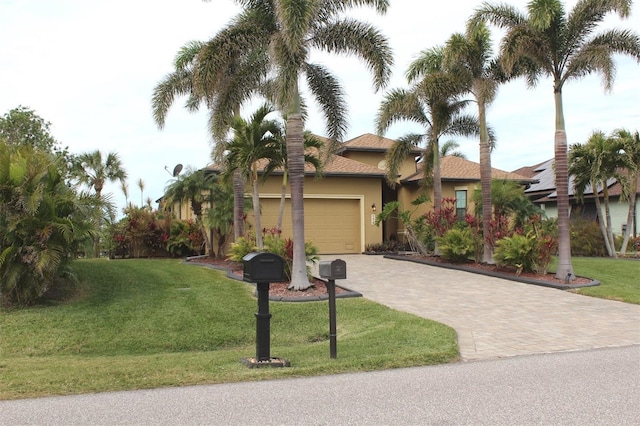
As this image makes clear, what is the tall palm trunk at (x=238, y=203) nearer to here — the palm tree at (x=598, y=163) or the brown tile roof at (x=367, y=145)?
the brown tile roof at (x=367, y=145)

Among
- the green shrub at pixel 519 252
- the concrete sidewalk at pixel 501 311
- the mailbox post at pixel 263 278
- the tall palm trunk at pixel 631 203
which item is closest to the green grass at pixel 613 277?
the concrete sidewalk at pixel 501 311

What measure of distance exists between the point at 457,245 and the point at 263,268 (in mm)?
12781

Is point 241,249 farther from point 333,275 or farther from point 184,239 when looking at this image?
point 333,275

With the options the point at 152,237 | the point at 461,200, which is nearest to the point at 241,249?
the point at 152,237

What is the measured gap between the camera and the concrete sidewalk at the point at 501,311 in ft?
26.6

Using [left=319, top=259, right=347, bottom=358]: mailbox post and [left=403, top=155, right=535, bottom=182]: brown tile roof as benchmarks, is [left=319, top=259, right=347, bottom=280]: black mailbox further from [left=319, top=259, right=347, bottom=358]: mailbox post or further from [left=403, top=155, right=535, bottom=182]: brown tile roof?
[left=403, top=155, right=535, bottom=182]: brown tile roof

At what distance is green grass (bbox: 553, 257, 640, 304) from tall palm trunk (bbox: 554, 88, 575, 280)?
3.33 ft

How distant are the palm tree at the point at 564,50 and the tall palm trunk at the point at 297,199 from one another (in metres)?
6.49

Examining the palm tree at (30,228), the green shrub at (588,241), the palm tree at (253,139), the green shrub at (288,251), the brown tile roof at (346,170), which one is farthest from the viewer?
the green shrub at (588,241)

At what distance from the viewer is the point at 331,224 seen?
24016 millimetres

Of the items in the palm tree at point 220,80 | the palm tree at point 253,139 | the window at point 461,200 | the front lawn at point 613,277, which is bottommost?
the front lawn at point 613,277

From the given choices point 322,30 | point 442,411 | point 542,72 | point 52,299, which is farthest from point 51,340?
point 542,72

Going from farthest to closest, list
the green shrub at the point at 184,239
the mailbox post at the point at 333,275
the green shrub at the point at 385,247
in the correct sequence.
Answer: the green shrub at the point at 385,247 → the green shrub at the point at 184,239 → the mailbox post at the point at 333,275

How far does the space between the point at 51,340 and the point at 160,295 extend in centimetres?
317
